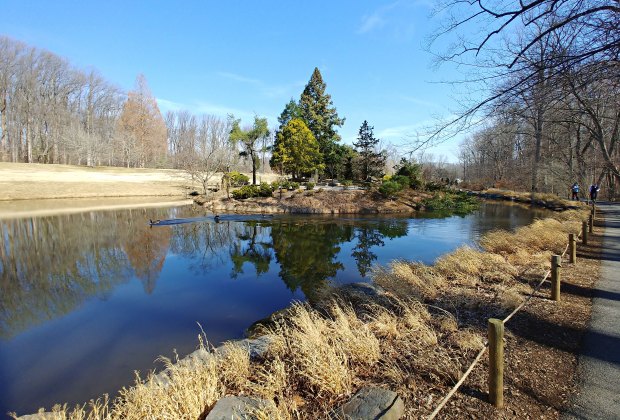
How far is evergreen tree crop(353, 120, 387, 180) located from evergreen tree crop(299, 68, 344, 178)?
3.43 metres

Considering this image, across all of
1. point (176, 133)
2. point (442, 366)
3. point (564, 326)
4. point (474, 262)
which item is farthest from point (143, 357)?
point (176, 133)

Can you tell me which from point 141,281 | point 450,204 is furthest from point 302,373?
point 450,204

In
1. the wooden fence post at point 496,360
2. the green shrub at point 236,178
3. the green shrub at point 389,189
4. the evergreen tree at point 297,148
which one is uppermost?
the evergreen tree at point 297,148

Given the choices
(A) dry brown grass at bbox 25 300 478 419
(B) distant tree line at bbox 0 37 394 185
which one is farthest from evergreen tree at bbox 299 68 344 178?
(A) dry brown grass at bbox 25 300 478 419

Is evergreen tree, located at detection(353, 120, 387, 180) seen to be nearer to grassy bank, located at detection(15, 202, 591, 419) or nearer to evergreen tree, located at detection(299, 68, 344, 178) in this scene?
evergreen tree, located at detection(299, 68, 344, 178)

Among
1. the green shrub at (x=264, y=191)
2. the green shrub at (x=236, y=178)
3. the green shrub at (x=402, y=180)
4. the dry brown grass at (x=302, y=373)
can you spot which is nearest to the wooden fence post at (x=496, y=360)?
the dry brown grass at (x=302, y=373)

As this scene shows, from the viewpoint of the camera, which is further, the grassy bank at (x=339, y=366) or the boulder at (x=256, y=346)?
the boulder at (x=256, y=346)

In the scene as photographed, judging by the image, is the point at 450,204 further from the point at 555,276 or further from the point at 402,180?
the point at 555,276

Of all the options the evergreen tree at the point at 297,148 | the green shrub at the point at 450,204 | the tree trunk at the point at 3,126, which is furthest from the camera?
the tree trunk at the point at 3,126

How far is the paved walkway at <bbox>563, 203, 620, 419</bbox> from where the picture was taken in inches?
116

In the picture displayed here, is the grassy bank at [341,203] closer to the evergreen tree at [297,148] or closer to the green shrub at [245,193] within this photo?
the green shrub at [245,193]

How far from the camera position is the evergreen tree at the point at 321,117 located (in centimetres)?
4091

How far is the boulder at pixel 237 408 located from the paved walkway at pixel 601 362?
2800mm

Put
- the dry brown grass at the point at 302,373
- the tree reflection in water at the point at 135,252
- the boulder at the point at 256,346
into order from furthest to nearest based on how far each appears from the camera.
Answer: the tree reflection in water at the point at 135,252, the boulder at the point at 256,346, the dry brown grass at the point at 302,373
